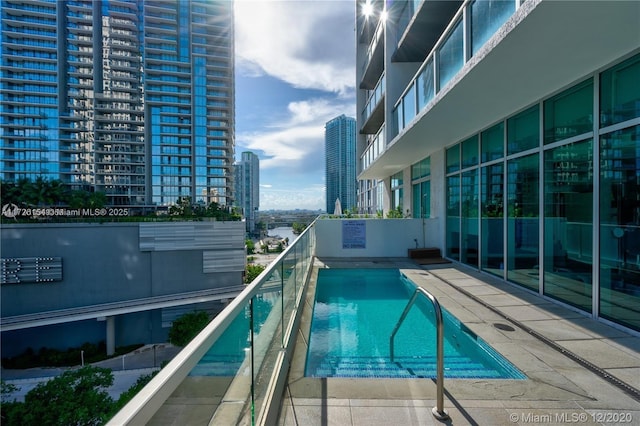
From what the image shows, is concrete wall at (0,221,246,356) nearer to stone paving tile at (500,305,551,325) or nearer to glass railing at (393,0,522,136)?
glass railing at (393,0,522,136)

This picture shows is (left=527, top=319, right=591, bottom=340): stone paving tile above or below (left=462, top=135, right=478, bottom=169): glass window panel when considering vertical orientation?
below

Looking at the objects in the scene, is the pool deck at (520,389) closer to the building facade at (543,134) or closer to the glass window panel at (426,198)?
the building facade at (543,134)

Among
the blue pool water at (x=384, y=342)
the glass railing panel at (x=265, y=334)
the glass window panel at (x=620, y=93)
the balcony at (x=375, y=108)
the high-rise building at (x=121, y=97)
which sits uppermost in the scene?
the high-rise building at (x=121, y=97)

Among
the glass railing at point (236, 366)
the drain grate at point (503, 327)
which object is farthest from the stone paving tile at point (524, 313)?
the glass railing at point (236, 366)

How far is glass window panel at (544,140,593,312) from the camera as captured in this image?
4633mm

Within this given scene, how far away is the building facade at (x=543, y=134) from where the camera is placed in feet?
12.2

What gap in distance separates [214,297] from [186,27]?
5987 cm

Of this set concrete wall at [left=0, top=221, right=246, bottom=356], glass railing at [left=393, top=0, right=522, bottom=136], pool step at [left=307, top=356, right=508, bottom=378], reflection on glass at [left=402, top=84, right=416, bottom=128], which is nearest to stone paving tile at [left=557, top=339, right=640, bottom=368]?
pool step at [left=307, top=356, right=508, bottom=378]

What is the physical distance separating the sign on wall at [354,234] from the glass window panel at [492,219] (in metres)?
4.28

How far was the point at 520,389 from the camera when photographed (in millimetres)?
2805

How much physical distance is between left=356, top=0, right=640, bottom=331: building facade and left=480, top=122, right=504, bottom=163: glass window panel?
0.04m

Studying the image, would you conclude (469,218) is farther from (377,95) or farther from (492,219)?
(377,95)

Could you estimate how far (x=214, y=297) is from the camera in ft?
88.1

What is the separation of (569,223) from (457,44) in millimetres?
3796
